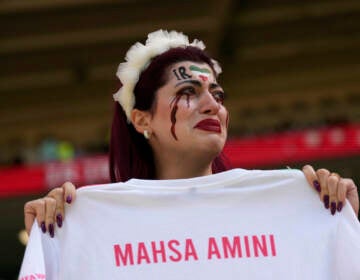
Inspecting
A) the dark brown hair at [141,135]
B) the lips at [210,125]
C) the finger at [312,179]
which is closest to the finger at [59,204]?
the dark brown hair at [141,135]

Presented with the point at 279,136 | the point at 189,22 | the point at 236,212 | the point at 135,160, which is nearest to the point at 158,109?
the point at 135,160

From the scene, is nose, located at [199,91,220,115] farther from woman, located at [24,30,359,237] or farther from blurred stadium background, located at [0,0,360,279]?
blurred stadium background, located at [0,0,360,279]

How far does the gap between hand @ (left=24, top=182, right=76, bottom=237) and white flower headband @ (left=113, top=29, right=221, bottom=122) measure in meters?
0.31

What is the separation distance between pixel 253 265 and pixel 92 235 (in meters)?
0.37

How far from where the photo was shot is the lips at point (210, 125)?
6.86 feet

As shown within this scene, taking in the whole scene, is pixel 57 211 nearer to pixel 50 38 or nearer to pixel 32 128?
pixel 50 38

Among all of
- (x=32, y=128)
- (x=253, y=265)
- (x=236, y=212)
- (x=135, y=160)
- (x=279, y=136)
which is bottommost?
(x=253, y=265)

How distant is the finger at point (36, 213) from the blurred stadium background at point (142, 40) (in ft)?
20.1

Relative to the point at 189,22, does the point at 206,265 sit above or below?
below

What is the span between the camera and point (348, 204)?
198cm

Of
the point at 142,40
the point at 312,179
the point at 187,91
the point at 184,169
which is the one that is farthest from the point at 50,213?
the point at 142,40

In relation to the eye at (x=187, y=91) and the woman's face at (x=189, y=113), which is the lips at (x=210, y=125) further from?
the eye at (x=187, y=91)

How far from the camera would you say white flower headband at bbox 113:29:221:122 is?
7.36 ft

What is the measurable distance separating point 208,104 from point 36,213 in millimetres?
474
